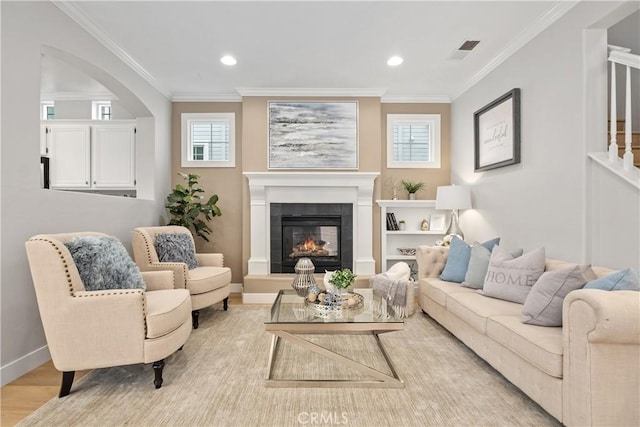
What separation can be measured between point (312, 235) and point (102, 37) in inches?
129

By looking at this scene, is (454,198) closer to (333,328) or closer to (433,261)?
(433,261)

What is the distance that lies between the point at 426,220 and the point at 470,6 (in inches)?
114

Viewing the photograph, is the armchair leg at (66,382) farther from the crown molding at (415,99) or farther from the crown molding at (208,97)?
the crown molding at (415,99)

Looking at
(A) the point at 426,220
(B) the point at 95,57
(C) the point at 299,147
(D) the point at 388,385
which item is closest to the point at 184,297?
(D) the point at 388,385

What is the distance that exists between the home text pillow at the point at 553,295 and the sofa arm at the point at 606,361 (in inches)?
17.4

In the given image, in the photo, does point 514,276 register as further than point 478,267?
No

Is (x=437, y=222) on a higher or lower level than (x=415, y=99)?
lower

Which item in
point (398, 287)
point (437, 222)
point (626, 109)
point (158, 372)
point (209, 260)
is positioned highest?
point (626, 109)

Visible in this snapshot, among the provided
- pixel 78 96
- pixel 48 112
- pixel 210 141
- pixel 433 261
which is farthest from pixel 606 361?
pixel 48 112

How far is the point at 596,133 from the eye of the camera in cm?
262

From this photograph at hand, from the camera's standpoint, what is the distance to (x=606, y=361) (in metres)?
1.62

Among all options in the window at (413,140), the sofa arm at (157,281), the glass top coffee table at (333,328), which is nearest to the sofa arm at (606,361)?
the glass top coffee table at (333,328)

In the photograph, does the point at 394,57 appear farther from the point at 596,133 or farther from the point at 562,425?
the point at 562,425

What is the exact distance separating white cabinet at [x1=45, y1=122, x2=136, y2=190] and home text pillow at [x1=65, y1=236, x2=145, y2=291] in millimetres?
2214
